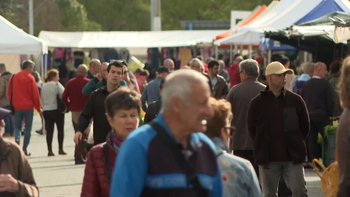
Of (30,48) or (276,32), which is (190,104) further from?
(30,48)

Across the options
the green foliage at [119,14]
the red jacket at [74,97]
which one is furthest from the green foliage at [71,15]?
the red jacket at [74,97]

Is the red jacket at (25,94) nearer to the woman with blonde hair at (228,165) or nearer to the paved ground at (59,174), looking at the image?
the paved ground at (59,174)

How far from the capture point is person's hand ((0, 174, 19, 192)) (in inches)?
211

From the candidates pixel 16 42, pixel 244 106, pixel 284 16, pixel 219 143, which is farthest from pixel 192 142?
pixel 284 16

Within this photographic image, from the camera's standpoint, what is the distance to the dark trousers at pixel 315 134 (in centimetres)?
1503

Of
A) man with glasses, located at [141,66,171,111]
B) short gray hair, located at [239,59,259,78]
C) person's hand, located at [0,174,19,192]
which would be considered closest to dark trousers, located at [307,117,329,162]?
man with glasses, located at [141,66,171,111]

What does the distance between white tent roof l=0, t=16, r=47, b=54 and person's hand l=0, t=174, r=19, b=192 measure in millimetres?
14605

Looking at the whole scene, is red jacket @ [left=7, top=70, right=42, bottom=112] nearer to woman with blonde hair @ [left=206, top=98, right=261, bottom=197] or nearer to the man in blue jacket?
woman with blonde hair @ [left=206, top=98, right=261, bottom=197]

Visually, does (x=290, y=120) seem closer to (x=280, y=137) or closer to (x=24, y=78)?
(x=280, y=137)

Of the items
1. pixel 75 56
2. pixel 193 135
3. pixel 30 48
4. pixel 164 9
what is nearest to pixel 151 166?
pixel 193 135

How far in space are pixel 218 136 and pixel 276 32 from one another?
1194cm

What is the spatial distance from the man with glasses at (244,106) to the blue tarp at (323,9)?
6.35m

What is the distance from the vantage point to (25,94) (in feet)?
60.3

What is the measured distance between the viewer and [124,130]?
6.04m
